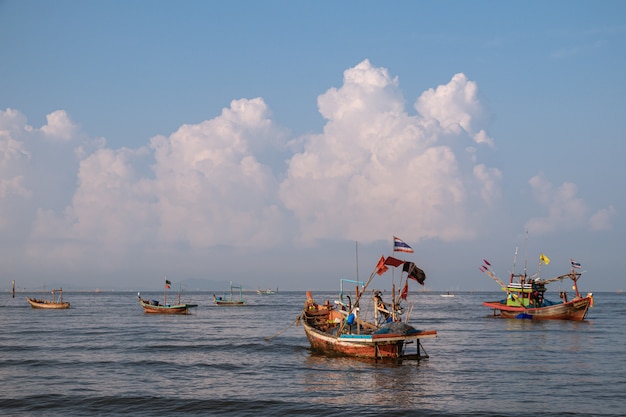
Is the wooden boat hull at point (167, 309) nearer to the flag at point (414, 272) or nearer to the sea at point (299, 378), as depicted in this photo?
the sea at point (299, 378)

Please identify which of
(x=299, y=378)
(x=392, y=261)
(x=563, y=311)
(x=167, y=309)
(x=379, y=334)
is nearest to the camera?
(x=299, y=378)

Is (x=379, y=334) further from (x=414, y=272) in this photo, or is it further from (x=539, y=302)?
(x=539, y=302)

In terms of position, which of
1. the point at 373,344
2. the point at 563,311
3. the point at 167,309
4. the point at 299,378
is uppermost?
the point at 373,344

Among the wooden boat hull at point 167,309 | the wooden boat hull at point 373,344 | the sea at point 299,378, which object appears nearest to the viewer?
the sea at point 299,378

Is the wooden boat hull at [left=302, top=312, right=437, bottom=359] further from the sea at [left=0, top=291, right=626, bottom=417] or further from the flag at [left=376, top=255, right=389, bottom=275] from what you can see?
the flag at [left=376, top=255, right=389, bottom=275]

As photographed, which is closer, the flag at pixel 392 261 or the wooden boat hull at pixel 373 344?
the wooden boat hull at pixel 373 344

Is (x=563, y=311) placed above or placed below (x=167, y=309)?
above

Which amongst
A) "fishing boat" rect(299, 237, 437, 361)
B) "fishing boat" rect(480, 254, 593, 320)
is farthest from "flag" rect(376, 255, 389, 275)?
"fishing boat" rect(480, 254, 593, 320)

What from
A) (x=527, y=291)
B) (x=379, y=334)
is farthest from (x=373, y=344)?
(x=527, y=291)

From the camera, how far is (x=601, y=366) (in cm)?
3450

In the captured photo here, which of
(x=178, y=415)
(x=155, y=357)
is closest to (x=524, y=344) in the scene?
(x=155, y=357)

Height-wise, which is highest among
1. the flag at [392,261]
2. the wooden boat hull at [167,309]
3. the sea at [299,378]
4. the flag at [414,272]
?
the flag at [392,261]

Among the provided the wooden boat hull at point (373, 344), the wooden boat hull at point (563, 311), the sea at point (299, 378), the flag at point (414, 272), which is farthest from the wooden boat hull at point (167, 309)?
the flag at point (414, 272)

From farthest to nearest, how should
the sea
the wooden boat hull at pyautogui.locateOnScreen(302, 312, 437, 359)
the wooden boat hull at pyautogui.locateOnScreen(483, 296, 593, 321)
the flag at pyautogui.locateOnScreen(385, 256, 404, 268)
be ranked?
the wooden boat hull at pyautogui.locateOnScreen(483, 296, 593, 321), the flag at pyautogui.locateOnScreen(385, 256, 404, 268), the wooden boat hull at pyautogui.locateOnScreen(302, 312, 437, 359), the sea
